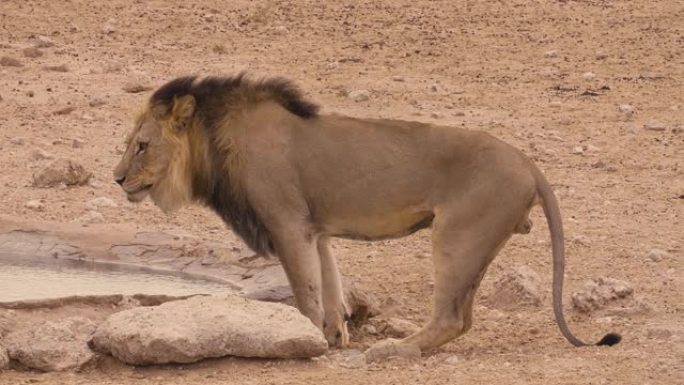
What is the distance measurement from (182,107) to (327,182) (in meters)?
0.80

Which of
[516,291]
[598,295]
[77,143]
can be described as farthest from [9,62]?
[598,295]

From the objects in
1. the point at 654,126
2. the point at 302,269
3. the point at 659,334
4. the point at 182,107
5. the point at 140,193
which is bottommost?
the point at 654,126

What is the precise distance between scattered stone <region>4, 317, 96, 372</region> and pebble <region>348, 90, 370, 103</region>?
6.36 meters

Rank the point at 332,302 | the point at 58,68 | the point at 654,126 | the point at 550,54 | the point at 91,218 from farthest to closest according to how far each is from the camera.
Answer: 1. the point at 550,54
2. the point at 58,68
3. the point at 654,126
4. the point at 91,218
5. the point at 332,302

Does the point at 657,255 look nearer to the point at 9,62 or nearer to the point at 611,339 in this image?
the point at 611,339

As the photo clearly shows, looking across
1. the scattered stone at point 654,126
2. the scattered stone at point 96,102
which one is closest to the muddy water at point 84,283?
the scattered stone at point 96,102

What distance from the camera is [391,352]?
7602 millimetres

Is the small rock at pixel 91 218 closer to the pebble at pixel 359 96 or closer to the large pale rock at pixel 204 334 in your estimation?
the large pale rock at pixel 204 334

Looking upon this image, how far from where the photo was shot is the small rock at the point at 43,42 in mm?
15250

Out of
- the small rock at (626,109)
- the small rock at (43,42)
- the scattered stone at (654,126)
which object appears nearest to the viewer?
the scattered stone at (654,126)

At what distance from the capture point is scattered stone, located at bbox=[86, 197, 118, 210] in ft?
34.5

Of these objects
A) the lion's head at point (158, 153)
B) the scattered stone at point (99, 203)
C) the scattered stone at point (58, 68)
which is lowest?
the scattered stone at point (58, 68)

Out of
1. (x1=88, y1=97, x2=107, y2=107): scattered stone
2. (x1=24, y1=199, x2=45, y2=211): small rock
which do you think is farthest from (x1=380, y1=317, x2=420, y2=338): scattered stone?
(x1=88, y1=97, x2=107, y2=107): scattered stone

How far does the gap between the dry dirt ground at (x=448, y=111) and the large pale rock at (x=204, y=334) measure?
84mm
